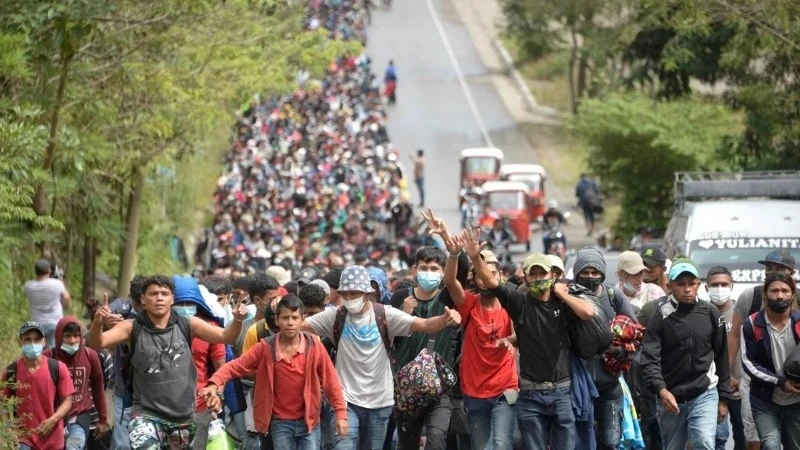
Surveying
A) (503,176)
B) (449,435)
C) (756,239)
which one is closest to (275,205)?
(503,176)

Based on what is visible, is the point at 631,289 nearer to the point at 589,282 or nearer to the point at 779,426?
the point at 589,282

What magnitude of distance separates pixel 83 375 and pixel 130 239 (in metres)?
13.6

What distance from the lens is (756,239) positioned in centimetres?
1894

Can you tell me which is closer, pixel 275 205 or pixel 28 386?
pixel 28 386

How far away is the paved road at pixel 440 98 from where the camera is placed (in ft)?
187

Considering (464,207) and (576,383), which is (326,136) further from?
(576,383)

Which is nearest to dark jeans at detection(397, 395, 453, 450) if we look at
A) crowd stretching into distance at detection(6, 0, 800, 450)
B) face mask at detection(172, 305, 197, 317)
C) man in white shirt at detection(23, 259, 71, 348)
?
crowd stretching into distance at detection(6, 0, 800, 450)

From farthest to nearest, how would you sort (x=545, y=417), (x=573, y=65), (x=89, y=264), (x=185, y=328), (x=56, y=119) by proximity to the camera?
(x=573, y=65) → (x=89, y=264) → (x=56, y=119) → (x=545, y=417) → (x=185, y=328)

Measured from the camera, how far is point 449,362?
472 inches

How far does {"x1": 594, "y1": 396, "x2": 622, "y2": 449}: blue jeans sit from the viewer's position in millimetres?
12141

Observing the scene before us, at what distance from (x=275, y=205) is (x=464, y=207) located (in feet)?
16.9

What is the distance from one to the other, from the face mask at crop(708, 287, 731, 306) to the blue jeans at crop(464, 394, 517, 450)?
2.12m

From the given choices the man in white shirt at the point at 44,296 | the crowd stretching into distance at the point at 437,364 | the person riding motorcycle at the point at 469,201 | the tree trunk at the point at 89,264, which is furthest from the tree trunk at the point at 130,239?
the person riding motorcycle at the point at 469,201

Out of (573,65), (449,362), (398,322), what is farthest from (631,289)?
(573,65)
